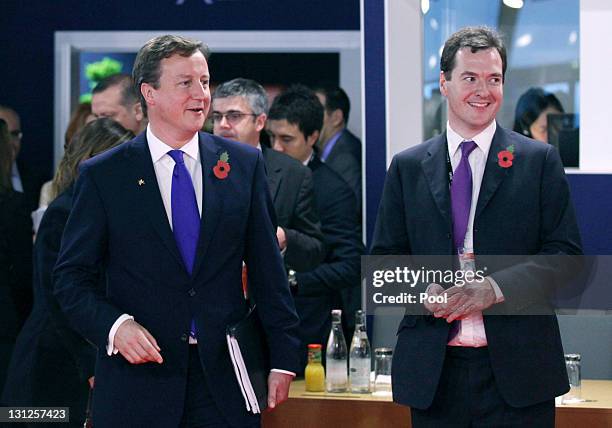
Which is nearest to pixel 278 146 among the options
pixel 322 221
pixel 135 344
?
pixel 322 221

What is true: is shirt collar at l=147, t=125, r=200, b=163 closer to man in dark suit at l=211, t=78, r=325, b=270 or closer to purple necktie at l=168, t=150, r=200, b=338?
purple necktie at l=168, t=150, r=200, b=338

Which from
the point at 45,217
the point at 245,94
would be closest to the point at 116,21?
the point at 245,94

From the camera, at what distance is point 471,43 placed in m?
3.03

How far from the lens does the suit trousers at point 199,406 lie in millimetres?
2816

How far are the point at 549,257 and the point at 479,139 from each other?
1.28ft

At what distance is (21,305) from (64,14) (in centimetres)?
274

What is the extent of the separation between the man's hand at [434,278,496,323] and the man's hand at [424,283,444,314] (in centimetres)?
1

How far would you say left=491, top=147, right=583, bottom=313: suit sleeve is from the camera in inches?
114

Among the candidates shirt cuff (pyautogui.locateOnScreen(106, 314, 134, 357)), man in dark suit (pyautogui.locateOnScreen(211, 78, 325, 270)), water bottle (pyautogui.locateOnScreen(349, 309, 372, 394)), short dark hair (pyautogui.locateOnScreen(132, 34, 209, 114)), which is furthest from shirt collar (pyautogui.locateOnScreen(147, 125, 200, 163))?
water bottle (pyautogui.locateOnScreen(349, 309, 372, 394))

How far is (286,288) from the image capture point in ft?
9.74

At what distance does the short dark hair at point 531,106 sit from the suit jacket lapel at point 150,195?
223 cm

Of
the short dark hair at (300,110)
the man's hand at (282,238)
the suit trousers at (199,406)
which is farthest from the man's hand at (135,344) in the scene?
the short dark hair at (300,110)

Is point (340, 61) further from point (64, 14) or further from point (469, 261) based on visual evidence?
point (469, 261)

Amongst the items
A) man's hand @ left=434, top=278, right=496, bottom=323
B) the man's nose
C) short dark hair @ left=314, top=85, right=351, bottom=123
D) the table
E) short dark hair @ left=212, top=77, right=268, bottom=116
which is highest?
short dark hair @ left=314, top=85, right=351, bottom=123
